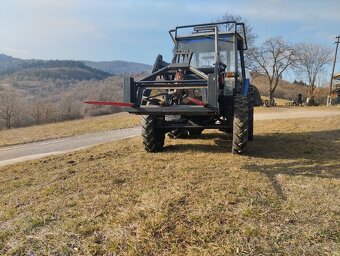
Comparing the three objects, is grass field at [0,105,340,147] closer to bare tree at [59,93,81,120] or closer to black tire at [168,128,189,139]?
black tire at [168,128,189,139]

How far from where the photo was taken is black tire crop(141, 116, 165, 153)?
8.44 metres

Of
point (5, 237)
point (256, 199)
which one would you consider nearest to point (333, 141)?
point (256, 199)

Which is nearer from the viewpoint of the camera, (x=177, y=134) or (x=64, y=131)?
(x=177, y=134)

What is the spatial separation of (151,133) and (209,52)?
2470mm

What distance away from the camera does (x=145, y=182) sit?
5793 mm

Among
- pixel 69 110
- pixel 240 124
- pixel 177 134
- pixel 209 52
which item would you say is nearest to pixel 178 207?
pixel 240 124

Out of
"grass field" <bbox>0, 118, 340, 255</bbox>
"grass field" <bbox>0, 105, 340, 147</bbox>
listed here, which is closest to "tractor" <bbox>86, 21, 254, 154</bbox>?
"grass field" <bbox>0, 118, 340, 255</bbox>

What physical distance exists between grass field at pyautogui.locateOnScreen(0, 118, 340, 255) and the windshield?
2480mm

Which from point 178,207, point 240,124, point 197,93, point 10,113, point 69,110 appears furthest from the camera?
point 69,110

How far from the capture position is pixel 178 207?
445 cm

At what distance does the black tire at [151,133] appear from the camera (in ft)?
27.7

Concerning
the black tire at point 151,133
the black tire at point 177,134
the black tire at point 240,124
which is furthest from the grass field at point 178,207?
the black tire at point 177,134

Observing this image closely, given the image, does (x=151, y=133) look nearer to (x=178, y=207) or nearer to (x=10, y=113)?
(x=178, y=207)

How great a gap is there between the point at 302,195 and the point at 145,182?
2275mm
